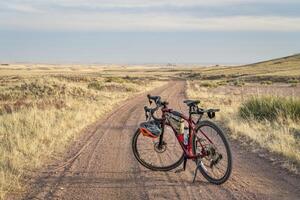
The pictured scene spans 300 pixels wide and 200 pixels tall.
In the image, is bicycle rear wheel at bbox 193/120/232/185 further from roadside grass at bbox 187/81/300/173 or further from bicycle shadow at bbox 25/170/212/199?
roadside grass at bbox 187/81/300/173

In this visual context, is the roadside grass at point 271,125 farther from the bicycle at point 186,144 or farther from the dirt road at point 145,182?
the bicycle at point 186,144

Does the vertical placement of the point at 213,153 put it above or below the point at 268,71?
above

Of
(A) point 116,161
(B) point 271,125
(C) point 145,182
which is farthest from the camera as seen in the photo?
(B) point 271,125

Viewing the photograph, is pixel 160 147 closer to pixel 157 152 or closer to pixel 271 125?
pixel 157 152

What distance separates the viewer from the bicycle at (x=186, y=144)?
7937mm

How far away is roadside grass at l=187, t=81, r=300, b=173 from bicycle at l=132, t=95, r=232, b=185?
182cm

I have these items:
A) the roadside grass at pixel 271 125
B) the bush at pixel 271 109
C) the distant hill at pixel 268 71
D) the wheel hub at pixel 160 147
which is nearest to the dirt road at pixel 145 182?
the wheel hub at pixel 160 147

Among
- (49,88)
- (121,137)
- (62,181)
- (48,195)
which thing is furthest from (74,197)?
(49,88)

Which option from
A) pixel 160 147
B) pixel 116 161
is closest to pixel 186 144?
pixel 160 147

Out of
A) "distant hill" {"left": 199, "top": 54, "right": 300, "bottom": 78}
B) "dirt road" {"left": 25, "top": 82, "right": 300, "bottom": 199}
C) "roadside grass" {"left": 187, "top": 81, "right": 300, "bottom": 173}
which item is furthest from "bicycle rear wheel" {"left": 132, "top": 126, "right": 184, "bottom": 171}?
"distant hill" {"left": 199, "top": 54, "right": 300, "bottom": 78}

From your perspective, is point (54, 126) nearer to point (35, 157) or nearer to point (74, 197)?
point (35, 157)

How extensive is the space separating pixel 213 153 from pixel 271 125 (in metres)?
8.08

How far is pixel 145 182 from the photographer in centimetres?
805

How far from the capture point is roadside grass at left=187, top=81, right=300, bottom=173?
10631 mm
